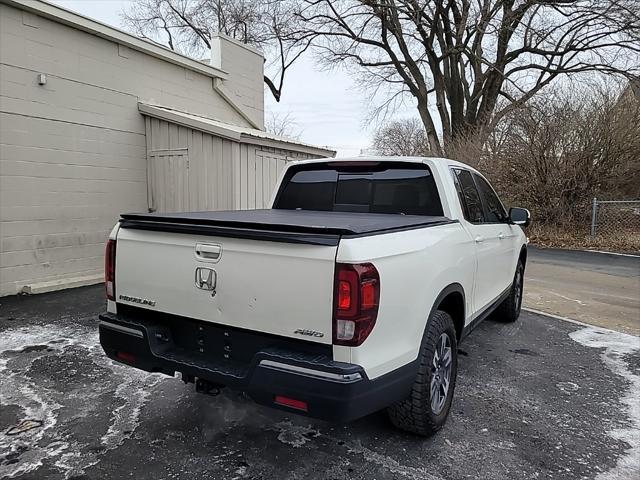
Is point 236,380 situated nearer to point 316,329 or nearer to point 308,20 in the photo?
point 316,329

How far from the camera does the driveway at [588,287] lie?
619cm

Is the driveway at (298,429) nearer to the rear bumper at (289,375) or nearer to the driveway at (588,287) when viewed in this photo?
the rear bumper at (289,375)

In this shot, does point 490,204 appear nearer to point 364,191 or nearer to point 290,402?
point 364,191

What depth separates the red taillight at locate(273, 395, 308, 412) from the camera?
90.2 inches

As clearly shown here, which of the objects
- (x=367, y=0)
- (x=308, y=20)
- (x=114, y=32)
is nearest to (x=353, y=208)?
(x=114, y=32)

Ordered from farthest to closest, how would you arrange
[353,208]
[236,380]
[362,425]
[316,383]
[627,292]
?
[627,292]
[353,208]
[362,425]
[236,380]
[316,383]

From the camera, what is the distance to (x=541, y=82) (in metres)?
20.2

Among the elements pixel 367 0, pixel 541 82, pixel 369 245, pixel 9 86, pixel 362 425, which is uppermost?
pixel 367 0

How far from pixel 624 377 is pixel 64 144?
8.03 meters

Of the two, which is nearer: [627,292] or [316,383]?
[316,383]

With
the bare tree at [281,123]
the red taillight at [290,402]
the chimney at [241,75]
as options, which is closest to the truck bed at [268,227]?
the red taillight at [290,402]

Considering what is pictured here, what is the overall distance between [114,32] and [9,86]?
2084 mm

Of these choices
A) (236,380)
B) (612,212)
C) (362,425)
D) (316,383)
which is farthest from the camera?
(612,212)

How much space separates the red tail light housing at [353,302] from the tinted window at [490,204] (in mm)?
2594
